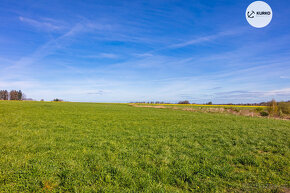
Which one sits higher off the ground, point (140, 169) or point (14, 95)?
point (14, 95)

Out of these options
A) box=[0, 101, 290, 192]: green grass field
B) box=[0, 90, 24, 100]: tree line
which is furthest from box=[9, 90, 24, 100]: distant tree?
box=[0, 101, 290, 192]: green grass field

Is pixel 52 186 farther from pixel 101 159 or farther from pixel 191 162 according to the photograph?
pixel 191 162

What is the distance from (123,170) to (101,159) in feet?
5.19

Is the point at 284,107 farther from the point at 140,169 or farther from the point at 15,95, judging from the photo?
the point at 15,95

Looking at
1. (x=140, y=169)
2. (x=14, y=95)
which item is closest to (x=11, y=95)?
(x=14, y=95)

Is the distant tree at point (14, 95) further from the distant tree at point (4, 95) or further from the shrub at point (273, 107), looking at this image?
the shrub at point (273, 107)

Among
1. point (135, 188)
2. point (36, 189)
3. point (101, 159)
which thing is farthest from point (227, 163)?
point (36, 189)

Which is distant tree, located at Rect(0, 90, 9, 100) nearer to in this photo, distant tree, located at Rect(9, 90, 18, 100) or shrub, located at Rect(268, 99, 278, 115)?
distant tree, located at Rect(9, 90, 18, 100)

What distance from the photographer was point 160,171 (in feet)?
19.1

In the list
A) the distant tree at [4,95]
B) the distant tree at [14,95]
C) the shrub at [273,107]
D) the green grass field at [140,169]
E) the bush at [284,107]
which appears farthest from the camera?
the distant tree at [14,95]

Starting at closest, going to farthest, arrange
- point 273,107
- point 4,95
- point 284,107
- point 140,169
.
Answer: point 140,169 < point 284,107 < point 273,107 < point 4,95

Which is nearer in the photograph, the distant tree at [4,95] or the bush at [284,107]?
the bush at [284,107]

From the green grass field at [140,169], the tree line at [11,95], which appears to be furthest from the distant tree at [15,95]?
the green grass field at [140,169]

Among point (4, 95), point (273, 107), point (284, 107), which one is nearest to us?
point (284, 107)
